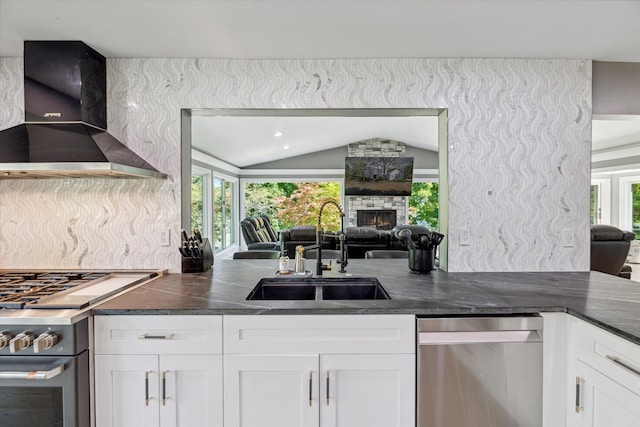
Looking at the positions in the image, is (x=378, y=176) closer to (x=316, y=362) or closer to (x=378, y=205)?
(x=378, y=205)

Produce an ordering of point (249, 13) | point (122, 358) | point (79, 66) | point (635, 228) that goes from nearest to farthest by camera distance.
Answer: point (122, 358)
point (249, 13)
point (79, 66)
point (635, 228)

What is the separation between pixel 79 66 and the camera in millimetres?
1938

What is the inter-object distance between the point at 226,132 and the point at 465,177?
368 cm

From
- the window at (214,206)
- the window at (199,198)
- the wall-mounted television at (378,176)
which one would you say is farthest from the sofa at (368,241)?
the wall-mounted television at (378,176)

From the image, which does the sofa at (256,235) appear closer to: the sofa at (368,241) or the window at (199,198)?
the window at (199,198)

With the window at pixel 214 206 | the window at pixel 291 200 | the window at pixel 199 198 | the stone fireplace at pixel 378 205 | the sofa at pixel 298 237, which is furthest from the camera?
the window at pixel 291 200

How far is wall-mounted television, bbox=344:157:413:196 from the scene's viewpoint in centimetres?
800

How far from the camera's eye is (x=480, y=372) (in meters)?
1.48

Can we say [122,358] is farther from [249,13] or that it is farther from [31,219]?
[249,13]

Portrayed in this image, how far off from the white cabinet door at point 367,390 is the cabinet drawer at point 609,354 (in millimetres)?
696

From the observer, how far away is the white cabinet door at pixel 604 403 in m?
1.17

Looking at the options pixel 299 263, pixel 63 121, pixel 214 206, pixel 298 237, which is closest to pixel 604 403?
pixel 299 263

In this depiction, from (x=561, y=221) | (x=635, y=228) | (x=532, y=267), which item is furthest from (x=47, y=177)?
(x=635, y=228)

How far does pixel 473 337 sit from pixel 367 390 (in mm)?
519
